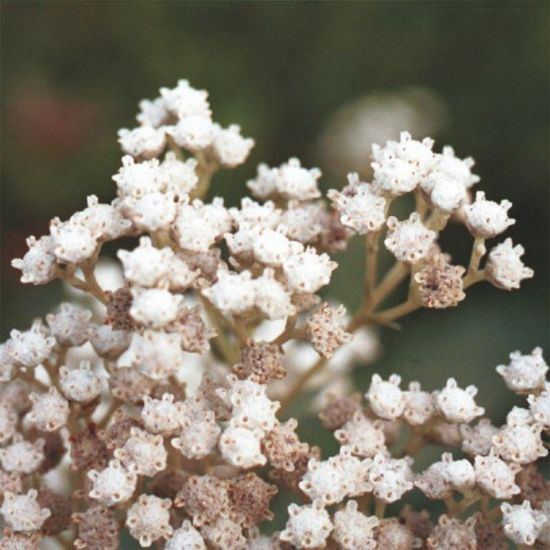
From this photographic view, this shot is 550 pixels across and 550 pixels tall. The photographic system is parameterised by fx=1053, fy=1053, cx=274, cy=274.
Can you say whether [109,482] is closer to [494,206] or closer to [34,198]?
[494,206]

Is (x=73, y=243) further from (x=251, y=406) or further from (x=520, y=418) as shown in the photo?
(x=520, y=418)

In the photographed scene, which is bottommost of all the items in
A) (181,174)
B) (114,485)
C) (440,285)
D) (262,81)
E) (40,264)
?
(114,485)

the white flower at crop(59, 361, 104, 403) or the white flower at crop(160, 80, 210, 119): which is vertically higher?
the white flower at crop(160, 80, 210, 119)

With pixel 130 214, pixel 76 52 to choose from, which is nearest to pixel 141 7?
pixel 76 52

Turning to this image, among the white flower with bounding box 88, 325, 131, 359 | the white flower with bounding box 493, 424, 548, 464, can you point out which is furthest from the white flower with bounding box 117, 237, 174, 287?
the white flower with bounding box 493, 424, 548, 464

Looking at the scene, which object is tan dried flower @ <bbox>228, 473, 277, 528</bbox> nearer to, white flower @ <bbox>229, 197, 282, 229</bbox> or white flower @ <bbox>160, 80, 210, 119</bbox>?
white flower @ <bbox>229, 197, 282, 229</bbox>

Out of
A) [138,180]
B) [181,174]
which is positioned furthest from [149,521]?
[181,174]
